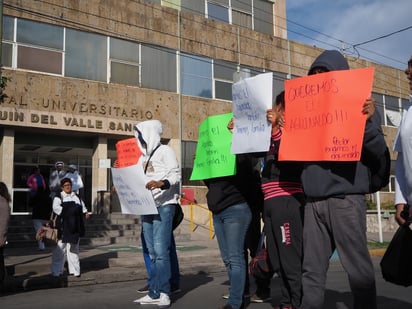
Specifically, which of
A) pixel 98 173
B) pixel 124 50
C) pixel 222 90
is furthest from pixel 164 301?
pixel 222 90

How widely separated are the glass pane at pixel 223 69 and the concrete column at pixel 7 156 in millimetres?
9338

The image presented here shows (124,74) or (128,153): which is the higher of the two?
(124,74)

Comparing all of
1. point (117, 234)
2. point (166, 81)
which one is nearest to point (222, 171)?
point (117, 234)

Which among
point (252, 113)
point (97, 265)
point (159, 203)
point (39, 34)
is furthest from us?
point (39, 34)

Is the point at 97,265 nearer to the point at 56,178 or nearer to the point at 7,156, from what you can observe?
the point at 56,178

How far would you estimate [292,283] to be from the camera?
4.47 meters

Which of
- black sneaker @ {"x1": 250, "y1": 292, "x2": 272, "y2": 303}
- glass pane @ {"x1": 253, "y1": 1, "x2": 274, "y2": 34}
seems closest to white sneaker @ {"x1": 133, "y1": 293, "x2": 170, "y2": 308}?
black sneaker @ {"x1": 250, "y1": 292, "x2": 272, "y2": 303}

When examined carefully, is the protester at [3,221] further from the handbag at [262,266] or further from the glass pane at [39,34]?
the glass pane at [39,34]

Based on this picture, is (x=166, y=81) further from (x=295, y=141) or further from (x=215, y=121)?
(x=295, y=141)

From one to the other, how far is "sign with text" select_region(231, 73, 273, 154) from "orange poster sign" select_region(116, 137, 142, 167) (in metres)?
2.01

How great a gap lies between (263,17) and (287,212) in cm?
2208

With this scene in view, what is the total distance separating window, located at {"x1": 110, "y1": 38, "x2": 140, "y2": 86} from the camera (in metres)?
19.5

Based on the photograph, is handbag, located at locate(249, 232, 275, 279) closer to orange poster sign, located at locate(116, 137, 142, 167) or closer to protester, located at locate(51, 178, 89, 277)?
orange poster sign, located at locate(116, 137, 142, 167)

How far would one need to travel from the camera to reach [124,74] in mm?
19672
